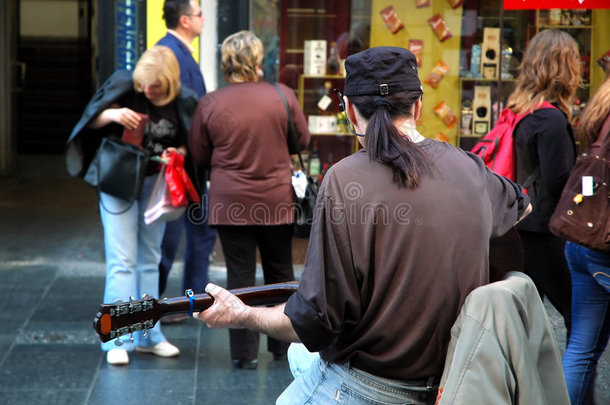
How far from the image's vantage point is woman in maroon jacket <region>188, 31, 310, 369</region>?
4844 millimetres

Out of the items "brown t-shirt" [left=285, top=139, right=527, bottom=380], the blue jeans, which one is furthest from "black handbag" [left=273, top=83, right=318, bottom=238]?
"brown t-shirt" [left=285, top=139, right=527, bottom=380]

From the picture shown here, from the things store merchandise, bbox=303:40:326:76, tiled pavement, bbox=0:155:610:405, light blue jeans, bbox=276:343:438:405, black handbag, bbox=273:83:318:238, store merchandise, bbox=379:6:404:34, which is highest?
store merchandise, bbox=379:6:404:34

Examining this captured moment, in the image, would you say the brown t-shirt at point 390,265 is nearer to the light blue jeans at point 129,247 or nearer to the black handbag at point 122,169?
the black handbag at point 122,169

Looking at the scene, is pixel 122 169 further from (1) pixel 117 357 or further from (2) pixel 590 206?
(2) pixel 590 206

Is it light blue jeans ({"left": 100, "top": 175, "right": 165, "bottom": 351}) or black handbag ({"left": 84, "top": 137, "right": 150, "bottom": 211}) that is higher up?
black handbag ({"left": 84, "top": 137, "right": 150, "bottom": 211})

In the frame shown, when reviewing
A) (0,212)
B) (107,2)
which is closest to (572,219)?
(107,2)

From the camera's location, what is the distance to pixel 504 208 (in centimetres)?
238

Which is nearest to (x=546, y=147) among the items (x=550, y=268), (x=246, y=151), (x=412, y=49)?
(x=550, y=268)

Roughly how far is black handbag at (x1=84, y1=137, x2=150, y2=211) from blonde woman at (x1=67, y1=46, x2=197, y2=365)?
0.08 metres

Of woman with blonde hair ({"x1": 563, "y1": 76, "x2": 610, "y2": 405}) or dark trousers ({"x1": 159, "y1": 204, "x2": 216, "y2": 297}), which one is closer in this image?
woman with blonde hair ({"x1": 563, "y1": 76, "x2": 610, "y2": 405})

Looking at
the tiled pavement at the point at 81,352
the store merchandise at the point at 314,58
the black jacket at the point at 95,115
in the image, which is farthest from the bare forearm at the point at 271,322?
the store merchandise at the point at 314,58

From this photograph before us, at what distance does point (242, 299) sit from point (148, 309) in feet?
0.96

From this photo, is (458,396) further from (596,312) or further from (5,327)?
(5,327)

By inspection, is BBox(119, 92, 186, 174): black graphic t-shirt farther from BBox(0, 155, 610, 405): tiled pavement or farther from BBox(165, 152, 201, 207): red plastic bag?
BBox(0, 155, 610, 405): tiled pavement
